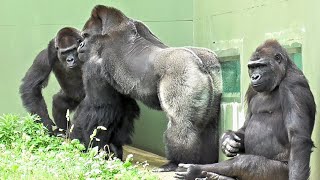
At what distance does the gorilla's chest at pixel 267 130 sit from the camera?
496cm

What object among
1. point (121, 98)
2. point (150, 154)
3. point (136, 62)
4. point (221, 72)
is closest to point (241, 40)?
point (221, 72)

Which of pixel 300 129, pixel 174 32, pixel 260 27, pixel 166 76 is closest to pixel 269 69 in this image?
pixel 300 129

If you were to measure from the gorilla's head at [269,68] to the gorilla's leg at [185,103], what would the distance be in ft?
4.15

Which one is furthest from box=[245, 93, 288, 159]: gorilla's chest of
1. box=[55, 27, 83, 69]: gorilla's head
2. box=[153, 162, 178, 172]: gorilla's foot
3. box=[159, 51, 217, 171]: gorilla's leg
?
box=[55, 27, 83, 69]: gorilla's head

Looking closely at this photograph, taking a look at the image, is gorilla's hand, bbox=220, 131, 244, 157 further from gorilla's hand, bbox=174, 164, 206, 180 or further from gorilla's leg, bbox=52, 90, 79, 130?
gorilla's leg, bbox=52, 90, 79, 130

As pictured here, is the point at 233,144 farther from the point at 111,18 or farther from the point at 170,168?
the point at 111,18

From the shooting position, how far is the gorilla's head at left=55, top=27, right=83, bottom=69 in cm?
778

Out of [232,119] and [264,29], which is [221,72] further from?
[264,29]

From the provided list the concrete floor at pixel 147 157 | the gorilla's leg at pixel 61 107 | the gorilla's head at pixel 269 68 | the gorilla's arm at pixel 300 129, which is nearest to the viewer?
the gorilla's arm at pixel 300 129

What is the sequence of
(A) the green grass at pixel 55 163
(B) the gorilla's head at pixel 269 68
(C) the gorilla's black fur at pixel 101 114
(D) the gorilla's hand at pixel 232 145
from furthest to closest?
1. (C) the gorilla's black fur at pixel 101 114
2. (D) the gorilla's hand at pixel 232 145
3. (B) the gorilla's head at pixel 269 68
4. (A) the green grass at pixel 55 163

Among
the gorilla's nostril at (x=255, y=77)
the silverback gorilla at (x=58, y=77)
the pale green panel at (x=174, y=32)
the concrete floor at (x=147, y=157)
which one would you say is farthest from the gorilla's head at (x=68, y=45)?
the gorilla's nostril at (x=255, y=77)

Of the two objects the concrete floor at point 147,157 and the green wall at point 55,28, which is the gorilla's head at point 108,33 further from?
the concrete floor at point 147,157

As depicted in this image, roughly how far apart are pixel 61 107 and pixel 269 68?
3707mm

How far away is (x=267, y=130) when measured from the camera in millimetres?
5047
